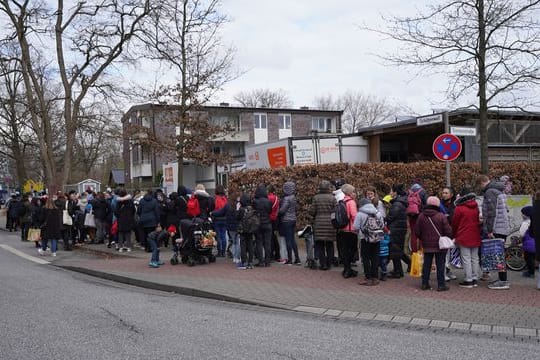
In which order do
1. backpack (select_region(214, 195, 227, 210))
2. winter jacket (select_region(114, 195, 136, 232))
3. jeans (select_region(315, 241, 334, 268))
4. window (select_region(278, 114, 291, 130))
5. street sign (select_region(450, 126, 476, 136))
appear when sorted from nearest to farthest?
jeans (select_region(315, 241, 334, 268))
street sign (select_region(450, 126, 476, 136))
backpack (select_region(214, 195, 227, 210))
winter jacket (select_region(114, 195, 136, 232))
window (select_region(278, 114, 291, 130))

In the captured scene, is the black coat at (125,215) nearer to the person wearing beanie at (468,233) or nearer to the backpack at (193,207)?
the backpack at (193,207)

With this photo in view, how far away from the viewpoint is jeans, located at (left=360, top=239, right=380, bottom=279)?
969 centimetres

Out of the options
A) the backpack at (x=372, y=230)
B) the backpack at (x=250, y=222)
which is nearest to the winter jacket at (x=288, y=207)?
the backpack at (x=250, y=222)

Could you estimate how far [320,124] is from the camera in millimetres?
60125

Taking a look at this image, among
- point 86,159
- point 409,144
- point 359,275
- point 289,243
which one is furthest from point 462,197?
point 86,159

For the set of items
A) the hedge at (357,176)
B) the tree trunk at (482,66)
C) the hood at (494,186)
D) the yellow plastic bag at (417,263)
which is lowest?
the yellow plastic bag at (417,263)

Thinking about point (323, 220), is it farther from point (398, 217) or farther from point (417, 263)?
point (417, 263)

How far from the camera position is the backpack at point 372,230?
373 inches

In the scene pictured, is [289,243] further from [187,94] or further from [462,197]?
[187,94]

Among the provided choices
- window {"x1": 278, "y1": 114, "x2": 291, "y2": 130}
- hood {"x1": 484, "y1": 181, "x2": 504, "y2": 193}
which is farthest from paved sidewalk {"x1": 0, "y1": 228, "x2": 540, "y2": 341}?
window {"x1": 278, "y1": 114, "x2": 291, "y2": 130}

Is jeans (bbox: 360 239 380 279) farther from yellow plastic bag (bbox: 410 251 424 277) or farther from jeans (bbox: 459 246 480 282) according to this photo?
jeans (bbox: 459 246 480 282)

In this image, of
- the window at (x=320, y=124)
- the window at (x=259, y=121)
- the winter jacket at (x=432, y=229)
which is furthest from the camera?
the window at (x=320, y=124)

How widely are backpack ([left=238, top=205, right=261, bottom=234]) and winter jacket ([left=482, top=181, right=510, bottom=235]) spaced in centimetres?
451

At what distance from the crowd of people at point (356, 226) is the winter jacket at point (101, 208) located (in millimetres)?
915
